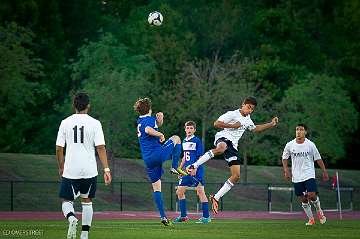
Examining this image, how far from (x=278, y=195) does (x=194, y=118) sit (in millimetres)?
6193

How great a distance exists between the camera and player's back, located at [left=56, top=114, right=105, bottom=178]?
1709 centimetres

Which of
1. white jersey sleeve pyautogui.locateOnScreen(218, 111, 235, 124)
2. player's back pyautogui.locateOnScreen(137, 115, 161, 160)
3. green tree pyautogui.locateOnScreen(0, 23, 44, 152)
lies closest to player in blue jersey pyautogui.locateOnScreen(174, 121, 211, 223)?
white jersey sleeve pyautogui.locateOnScreen(218, 111, 235, 124)

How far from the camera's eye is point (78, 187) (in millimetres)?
17234

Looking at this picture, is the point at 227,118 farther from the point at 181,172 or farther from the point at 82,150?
the point at 82,150

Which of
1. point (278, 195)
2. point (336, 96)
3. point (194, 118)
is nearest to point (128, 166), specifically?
point (194, 118)

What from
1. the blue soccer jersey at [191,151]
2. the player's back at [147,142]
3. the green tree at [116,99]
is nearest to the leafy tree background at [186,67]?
the green tree at [116,99]

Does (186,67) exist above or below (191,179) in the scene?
above

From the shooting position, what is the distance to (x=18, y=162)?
53.0 metres

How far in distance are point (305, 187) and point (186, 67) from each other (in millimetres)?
35888

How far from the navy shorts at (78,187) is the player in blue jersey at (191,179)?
8771 millimetres

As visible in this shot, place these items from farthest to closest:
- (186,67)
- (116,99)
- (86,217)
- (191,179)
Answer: (186,67)
(116,99)
(191,179)
(86,217)

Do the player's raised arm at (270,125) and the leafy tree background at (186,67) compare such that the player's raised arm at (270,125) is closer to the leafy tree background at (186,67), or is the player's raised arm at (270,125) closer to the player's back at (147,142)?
the player's back at (147,142)

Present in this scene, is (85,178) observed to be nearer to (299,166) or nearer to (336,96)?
(299,166)

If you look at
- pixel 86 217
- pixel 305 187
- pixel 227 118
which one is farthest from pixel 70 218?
pixel 305 187
